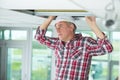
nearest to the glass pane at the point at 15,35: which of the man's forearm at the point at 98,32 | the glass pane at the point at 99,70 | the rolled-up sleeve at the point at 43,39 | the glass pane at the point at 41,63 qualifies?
the glass pane at the point at 41,63

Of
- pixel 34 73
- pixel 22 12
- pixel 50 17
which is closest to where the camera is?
pixel 22 12

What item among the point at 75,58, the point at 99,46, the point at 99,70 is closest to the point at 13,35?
the point at 99,70

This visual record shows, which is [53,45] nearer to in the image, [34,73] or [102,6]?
[102,6]

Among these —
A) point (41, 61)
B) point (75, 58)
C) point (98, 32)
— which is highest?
point (98, 32)

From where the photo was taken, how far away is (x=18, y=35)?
6.04 meters

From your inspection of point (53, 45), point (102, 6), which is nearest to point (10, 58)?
point (53, 45)

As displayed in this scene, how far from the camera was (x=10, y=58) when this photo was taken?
6176 mm

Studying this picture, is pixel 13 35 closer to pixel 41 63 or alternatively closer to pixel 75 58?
pixel 41 63

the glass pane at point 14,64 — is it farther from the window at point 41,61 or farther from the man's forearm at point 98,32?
the man's forearm at point 98,32

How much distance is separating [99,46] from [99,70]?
170 inches

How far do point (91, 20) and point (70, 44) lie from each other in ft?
0.88

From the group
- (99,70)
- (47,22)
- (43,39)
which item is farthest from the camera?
(99,70)

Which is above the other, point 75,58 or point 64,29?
point 64,29

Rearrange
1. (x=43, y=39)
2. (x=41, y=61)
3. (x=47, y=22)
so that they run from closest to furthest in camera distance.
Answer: (x=47, y=22)
(x=43, y=39)
(x=41, y=61)
